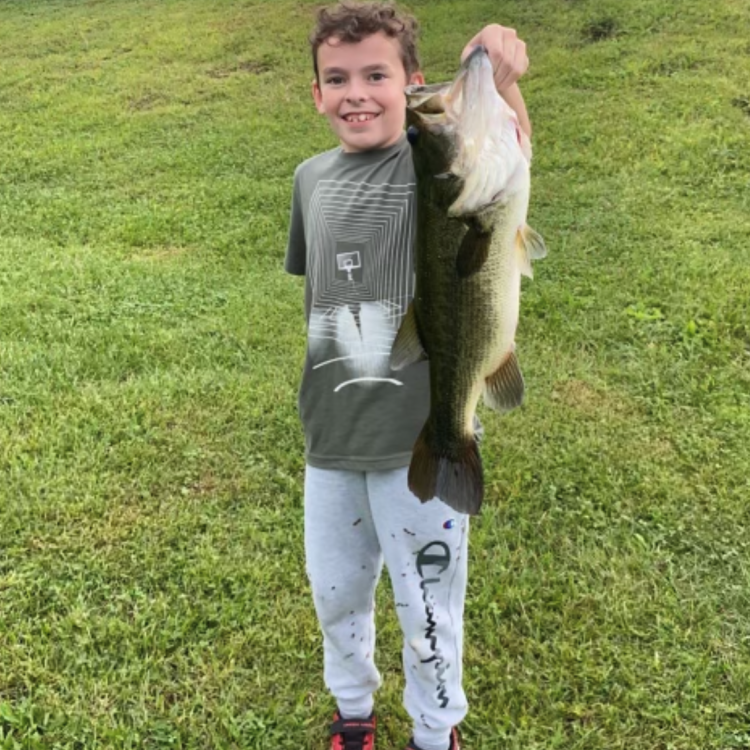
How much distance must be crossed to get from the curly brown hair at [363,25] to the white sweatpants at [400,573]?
1.04m

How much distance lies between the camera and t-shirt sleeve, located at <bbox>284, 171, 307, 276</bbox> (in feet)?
7.24

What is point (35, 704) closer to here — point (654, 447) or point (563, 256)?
point (654, 447)

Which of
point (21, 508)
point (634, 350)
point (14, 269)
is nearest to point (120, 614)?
point (21, 508)

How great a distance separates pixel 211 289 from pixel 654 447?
10.4 ft

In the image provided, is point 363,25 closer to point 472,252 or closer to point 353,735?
point 472,252

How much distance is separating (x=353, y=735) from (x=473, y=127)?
1.80 m

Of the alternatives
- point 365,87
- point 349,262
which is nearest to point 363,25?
point 365,87

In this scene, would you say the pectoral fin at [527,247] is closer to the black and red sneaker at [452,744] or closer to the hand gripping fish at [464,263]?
the hand gripping fish at [464,263]

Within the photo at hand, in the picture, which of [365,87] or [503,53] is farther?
[365,87]

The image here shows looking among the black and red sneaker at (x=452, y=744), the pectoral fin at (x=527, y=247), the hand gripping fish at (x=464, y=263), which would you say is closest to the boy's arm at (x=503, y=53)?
the hand gripping fish at (x=464, y=263)

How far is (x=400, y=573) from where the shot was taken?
2057 millimetres

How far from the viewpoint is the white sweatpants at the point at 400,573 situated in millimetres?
2023

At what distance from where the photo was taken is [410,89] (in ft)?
5.09

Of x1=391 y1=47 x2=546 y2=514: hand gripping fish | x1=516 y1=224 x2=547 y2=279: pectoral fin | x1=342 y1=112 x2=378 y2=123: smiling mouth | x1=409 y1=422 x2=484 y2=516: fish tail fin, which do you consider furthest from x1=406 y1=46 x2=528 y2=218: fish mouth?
x1=409 y1=422 x2=484 y2=516: fish tail fin
